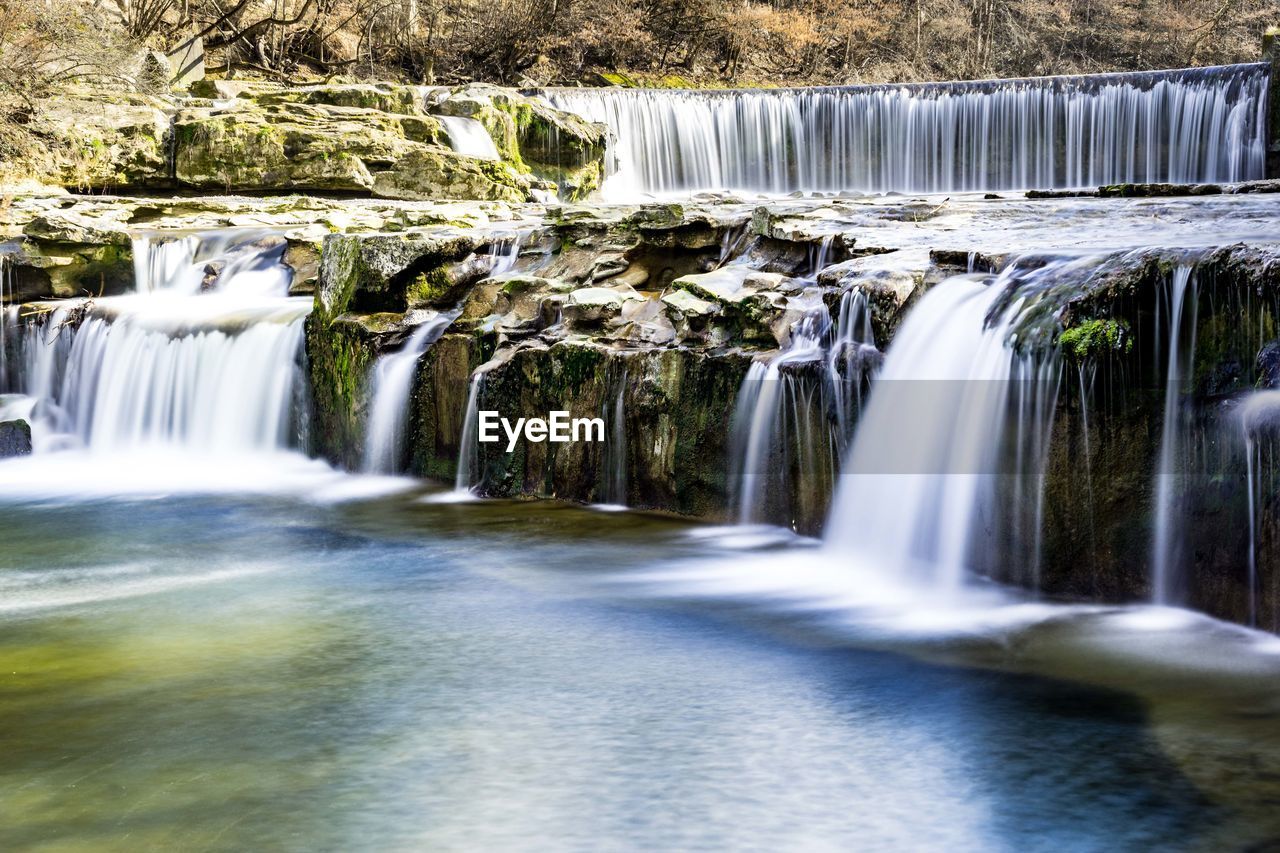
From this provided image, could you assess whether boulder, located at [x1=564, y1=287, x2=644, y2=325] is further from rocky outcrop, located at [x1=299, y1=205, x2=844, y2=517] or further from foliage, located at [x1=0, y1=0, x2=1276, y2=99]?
foliage, located at [x1=0, y1=0, x2=1276, y2=99]

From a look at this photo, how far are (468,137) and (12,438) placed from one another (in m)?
10.6

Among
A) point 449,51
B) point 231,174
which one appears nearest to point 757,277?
point 231,174

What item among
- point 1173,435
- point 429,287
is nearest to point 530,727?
point 1173,435

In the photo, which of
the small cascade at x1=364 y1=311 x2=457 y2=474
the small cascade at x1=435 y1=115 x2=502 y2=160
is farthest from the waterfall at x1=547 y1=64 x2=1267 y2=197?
the small cascade at x1=364 y1=311 x2=457 y2=474

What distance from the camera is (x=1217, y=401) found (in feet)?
20.0

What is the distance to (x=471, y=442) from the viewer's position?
992 centimetres

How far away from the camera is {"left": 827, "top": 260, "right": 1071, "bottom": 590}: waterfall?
6812mm

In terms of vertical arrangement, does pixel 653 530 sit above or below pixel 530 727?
above

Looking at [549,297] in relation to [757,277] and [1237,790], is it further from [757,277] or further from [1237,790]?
[1237,790]

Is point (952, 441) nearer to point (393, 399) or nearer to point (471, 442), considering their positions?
point (471, 442)

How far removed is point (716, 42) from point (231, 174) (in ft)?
62.9

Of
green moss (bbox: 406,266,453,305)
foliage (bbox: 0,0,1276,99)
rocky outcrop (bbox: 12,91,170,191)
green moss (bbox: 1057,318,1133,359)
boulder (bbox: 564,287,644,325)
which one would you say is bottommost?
green moss (bbox: 1057,318,1133,359)

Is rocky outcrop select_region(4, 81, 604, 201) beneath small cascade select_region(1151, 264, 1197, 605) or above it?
above

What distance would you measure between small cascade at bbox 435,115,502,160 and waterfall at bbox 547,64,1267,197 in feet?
9.30
